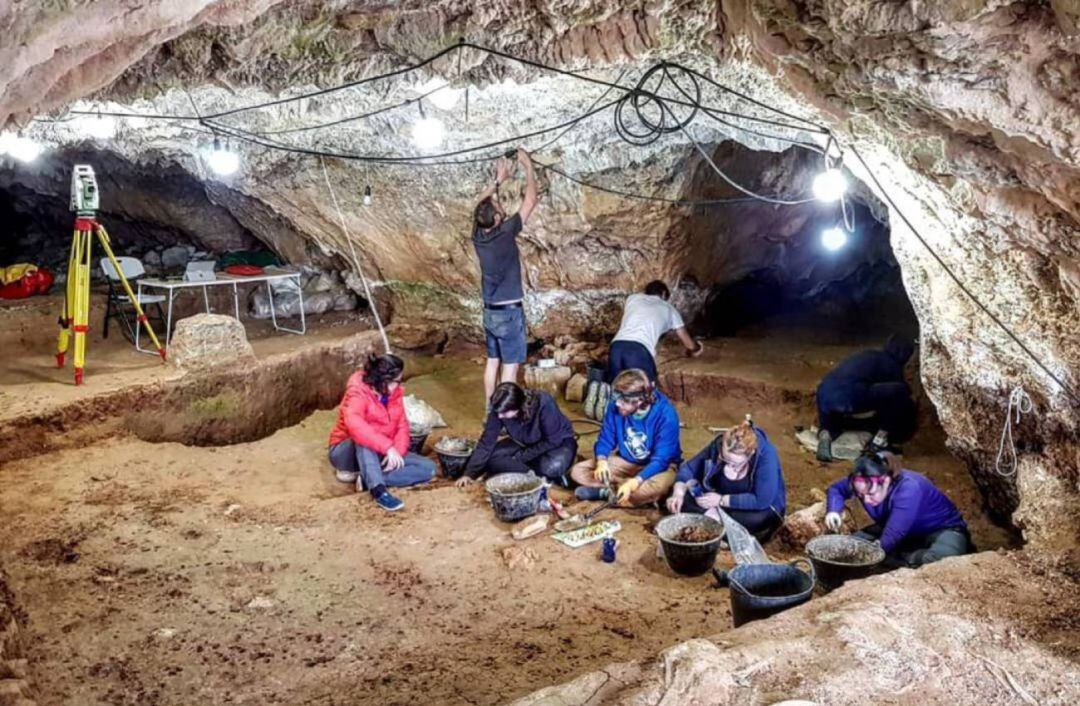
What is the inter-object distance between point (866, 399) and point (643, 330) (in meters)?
2.02

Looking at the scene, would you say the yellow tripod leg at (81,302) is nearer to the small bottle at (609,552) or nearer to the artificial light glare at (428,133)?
the artificial light glare at (428,133)

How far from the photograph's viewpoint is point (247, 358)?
8609 mm

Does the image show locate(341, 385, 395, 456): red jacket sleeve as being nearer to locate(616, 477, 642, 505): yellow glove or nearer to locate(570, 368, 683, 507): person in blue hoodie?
locate(570, 368, 683, 507): person in blue hoodie

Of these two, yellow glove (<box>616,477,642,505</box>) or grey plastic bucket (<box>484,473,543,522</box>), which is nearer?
grey plastic bucket (<box>484,473,543,522</box>)

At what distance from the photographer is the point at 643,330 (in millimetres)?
7965

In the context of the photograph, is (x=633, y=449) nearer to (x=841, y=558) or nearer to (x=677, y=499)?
(x=677, y=499)

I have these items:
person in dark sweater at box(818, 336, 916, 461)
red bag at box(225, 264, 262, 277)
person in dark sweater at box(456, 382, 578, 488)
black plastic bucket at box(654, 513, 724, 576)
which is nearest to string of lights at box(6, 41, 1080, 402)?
person in dark sweater at box(818, 336, 916, 461)

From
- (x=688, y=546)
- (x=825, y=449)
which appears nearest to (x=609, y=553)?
(x=688, y=546)

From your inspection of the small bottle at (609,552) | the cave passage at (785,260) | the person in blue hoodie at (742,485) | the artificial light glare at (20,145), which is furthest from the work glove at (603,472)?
the artificial light glare at (20,145)

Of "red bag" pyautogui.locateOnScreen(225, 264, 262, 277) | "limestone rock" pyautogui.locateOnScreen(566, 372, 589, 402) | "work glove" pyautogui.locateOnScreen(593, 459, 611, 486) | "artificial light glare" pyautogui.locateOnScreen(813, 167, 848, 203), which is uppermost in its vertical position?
"artificial light glare" pyautogui.locateOnScreen(813, 167, 848, 203)

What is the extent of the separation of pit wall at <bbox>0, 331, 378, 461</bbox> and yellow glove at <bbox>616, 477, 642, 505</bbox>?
4330mm

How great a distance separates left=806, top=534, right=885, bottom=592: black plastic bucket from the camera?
4566 millimetres

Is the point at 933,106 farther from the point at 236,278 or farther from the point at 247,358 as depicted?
the point at 236,278

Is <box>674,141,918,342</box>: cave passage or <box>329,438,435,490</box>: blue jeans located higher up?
<box>674,141,918,342</box>: cave passage
